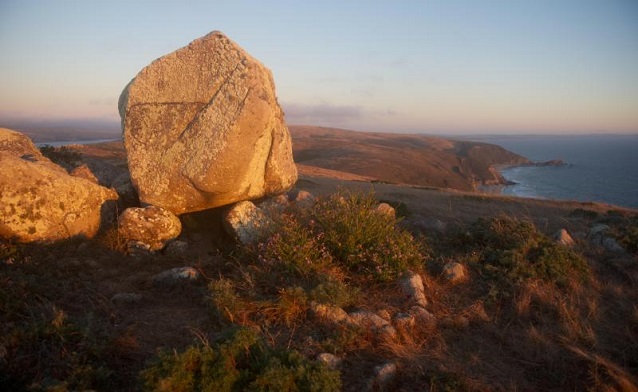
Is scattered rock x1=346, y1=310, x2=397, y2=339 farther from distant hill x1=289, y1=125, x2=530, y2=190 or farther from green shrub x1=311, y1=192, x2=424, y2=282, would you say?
distant hill x1=289, y1=125, x2=530, y2=190

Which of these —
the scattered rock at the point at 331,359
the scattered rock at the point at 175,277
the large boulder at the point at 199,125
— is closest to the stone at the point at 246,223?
the large boulder at the point at 199,125

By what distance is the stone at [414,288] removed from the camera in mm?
6559

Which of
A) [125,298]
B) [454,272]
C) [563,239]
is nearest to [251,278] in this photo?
[125,298]

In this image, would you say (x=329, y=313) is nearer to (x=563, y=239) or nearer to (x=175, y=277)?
(x=175, y=277)

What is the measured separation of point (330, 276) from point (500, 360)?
263 centimetres

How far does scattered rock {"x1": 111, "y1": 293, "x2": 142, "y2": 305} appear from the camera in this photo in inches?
249

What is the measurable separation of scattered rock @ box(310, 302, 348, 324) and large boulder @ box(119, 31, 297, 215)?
4246 mm

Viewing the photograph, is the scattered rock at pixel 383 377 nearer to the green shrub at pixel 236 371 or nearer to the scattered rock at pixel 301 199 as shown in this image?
the green shrub at pixel 236 371

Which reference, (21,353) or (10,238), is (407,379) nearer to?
(21,353)

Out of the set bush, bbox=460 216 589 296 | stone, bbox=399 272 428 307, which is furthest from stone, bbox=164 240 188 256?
bush, bbox=460 216 589 296

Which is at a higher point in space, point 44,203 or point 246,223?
point 44,203

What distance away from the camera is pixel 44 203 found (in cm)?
812

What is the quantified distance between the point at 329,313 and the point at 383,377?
1.29 metres

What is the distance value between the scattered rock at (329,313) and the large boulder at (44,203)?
5544 mm
